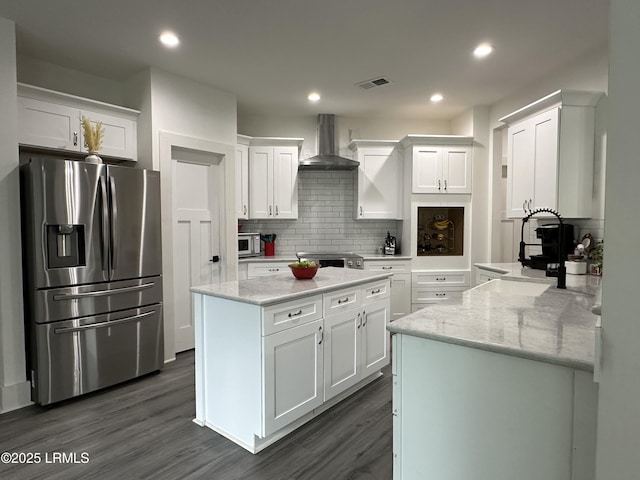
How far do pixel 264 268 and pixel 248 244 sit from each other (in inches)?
15.6

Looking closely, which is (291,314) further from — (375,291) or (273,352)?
(375,291)

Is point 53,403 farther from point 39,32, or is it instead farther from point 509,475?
point 509,475

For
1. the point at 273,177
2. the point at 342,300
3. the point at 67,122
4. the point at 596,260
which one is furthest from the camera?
the point at 273,177

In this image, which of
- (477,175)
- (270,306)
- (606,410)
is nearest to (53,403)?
(270,306)

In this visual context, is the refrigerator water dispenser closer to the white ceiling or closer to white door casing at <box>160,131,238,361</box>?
white door casing at <box>160,131,238,361</box>

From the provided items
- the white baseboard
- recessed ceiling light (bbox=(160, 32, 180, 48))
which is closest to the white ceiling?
recessed ceiling light (bbox=(160, 32, 180, 48))

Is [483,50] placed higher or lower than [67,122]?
higher

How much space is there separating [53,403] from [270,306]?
6.51ft

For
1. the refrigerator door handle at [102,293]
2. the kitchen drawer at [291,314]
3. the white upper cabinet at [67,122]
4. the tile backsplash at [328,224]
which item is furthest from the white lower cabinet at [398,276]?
the white upper cabinet at [67,122]

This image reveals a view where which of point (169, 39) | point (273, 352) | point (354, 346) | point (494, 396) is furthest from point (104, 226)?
point (494, 396)

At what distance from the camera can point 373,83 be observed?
3896mm

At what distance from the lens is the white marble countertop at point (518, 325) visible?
1118 mm

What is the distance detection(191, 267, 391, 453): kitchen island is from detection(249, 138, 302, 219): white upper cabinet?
85.5 inches

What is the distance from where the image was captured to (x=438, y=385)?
1.30m
